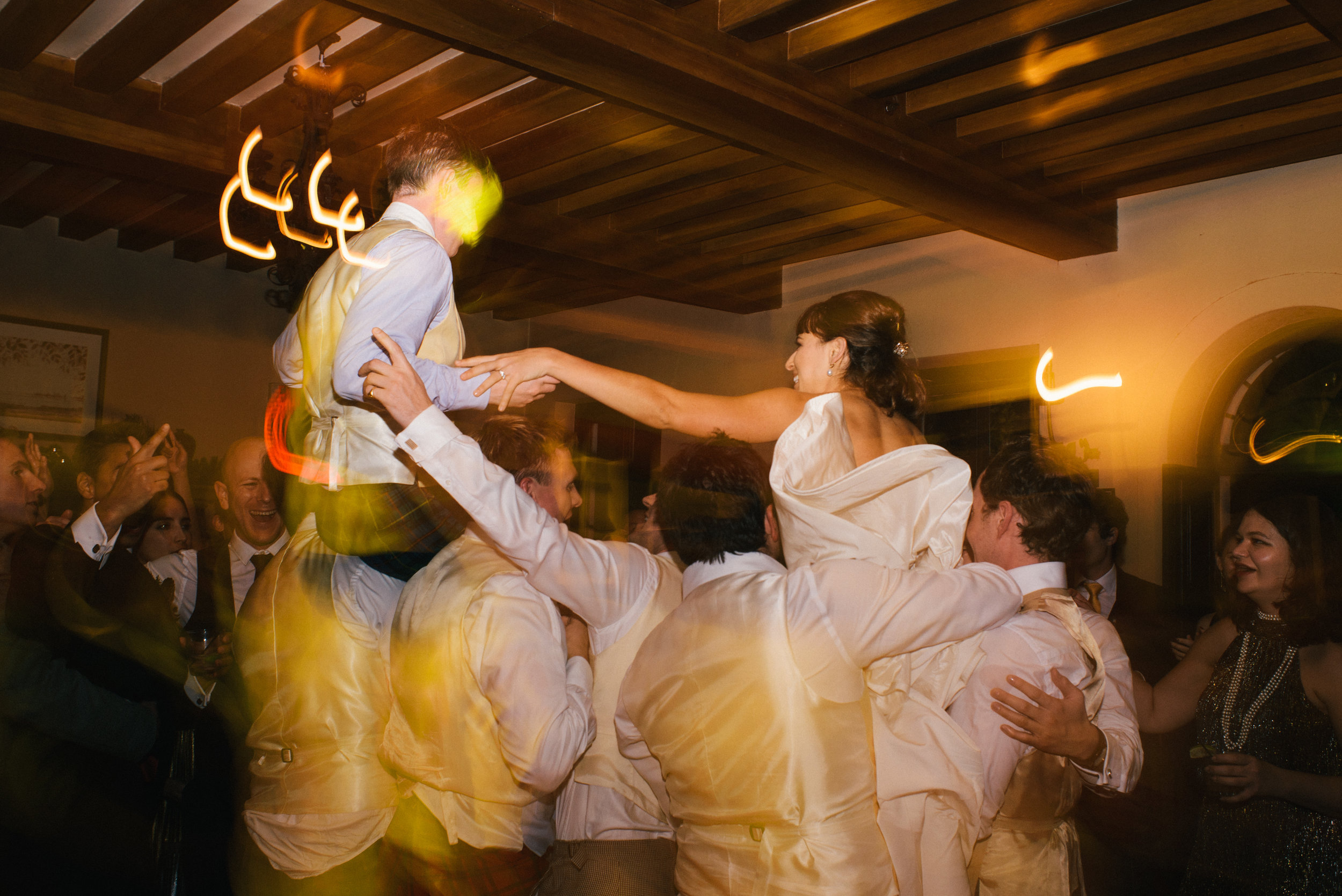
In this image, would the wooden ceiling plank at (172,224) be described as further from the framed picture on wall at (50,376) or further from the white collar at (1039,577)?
the white collar at (1039,577)

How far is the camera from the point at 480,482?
6.01 feet

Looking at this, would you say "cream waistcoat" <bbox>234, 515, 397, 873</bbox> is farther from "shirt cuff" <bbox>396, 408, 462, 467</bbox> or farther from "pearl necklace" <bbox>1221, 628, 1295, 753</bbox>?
"pearl necklace" <bbox>1221, 628, 1295, 753</bbox>

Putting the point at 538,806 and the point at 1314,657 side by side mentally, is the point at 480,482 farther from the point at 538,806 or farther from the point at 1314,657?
the point at 1314,657

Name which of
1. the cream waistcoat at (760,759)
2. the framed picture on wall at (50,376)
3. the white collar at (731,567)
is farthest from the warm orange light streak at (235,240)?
the framed picture on wall at (50,376)

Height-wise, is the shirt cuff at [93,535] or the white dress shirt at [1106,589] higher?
the shirt cuff at [93,535]

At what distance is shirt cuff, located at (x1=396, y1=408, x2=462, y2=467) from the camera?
1.78 metres

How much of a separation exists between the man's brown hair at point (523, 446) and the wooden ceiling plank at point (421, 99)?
1.88m

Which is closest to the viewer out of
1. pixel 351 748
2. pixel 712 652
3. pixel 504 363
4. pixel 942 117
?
pixel 712 652

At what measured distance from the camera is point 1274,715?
2877 mm

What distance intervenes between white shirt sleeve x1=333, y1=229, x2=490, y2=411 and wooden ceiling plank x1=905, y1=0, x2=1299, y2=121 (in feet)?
8.44

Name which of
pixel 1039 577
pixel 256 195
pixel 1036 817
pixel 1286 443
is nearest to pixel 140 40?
pixel 256 195

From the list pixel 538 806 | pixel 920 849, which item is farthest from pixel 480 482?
pixel 920 849

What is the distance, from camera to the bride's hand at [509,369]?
2.11m

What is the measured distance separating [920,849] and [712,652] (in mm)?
634
